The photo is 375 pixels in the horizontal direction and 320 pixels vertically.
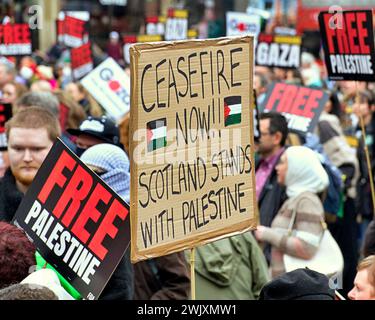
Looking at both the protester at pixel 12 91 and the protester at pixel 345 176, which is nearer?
the protester at pixel 345 176

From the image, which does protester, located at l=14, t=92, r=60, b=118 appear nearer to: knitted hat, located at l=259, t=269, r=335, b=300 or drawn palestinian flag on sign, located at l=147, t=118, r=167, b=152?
drawn palestinian flag on sign, located at l=147, t=118, r=167, b=152

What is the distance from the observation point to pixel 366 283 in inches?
157

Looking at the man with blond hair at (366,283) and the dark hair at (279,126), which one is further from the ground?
the man with blond hair at (366,283)

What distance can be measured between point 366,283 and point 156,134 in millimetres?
910

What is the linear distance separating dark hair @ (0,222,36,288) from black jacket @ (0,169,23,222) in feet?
4.17

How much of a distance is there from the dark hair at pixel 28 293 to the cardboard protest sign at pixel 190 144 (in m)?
0.81

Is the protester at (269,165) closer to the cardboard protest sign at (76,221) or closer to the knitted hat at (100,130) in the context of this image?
the knitted hat at (100,130)

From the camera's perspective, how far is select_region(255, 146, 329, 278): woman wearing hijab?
612 cm

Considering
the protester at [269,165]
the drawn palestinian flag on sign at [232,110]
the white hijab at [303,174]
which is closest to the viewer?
the drawn palestinian flag on sign at [232,110]

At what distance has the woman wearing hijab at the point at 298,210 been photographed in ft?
20.1

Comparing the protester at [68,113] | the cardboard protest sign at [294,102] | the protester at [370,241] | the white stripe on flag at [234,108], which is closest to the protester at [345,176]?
the cardboard protest sign at [294,102]

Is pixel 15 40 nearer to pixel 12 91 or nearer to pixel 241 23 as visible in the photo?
pixel 12 91

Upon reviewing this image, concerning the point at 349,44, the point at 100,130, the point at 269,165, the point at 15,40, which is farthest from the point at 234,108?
the point at 15,40

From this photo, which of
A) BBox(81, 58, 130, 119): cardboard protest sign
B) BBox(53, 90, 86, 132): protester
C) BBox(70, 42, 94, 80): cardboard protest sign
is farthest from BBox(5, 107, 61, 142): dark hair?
BBox(70, 42, 94, 80): cardboard protest sign
